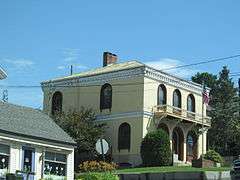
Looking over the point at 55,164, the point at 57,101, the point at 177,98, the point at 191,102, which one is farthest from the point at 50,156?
the point at 191,102

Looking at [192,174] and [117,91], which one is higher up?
[117,91]

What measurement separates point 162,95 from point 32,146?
22781mm

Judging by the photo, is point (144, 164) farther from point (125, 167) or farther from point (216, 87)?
point (216, 87)

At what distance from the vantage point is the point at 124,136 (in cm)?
5678

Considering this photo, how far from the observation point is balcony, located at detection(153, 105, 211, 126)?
185ft

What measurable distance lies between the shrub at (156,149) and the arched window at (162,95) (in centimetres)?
458

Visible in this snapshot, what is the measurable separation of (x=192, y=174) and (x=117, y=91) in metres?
21.9

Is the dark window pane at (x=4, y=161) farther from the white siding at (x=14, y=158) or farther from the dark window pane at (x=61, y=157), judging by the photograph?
the dark window pane at (x=61, y=157)

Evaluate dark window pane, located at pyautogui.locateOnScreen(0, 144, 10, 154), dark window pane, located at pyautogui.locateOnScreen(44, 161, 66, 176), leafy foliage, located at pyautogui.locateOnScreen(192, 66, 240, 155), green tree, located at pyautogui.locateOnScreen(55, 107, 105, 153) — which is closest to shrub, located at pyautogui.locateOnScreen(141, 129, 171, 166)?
green tree, located at pyautogui.locateOnScreen(55, 107, 105, 153)

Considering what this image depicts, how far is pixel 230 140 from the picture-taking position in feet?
234

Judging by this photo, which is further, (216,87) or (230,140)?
(216,87)

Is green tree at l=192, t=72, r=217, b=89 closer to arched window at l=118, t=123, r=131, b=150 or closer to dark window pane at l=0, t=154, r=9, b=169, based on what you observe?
arched window at l=118, t=123, r=131, b=150

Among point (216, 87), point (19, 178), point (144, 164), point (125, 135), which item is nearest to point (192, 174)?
point (19, 178)

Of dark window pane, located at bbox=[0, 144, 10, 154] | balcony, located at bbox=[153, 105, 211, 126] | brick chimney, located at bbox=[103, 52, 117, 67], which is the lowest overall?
dark window pane, located at bbox=[0, 144, 10, 154]
